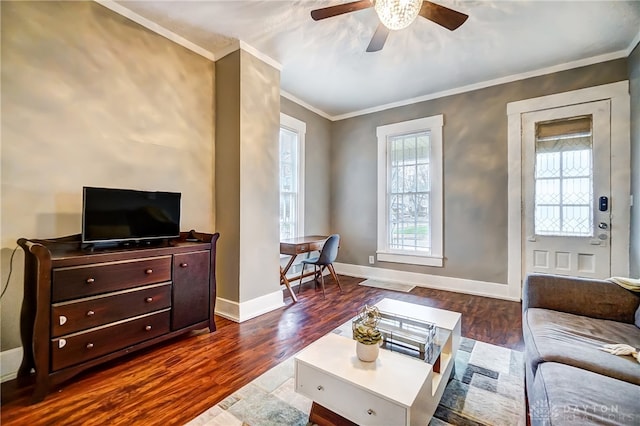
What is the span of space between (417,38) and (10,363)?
13.8ft

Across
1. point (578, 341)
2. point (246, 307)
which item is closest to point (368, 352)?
point (578, 341)

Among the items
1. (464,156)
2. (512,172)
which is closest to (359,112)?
(464,156)

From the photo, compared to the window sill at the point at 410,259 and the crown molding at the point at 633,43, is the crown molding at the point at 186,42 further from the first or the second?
the crown molding at the point at 633,43

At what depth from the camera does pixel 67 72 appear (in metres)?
2.14

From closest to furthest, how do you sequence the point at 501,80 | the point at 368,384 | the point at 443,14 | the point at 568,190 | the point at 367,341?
1. the point at 368,384
2. the point at 367,341
3. the point at 443,14
4. the point at 568,190
5. the point at 501,80

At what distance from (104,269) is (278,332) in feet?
4.90

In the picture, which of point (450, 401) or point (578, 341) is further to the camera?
point (450, 401)

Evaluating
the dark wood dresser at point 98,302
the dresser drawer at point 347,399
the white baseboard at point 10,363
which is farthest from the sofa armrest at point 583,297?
the white baseboard at point 10,363

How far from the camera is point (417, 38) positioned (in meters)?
2.80

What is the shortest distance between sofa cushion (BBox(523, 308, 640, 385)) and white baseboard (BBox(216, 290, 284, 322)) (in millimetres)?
2369

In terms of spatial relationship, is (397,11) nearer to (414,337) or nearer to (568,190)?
(414,337)

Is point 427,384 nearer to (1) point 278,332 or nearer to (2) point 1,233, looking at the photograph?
(1) point 278,332

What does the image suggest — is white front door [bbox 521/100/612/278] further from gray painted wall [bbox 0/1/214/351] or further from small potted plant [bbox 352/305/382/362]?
gray painted wall [bbox 0/1/214/351]

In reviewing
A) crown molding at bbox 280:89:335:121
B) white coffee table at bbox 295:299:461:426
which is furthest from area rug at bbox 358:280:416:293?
crown molding at bbox 280:89:335:121
